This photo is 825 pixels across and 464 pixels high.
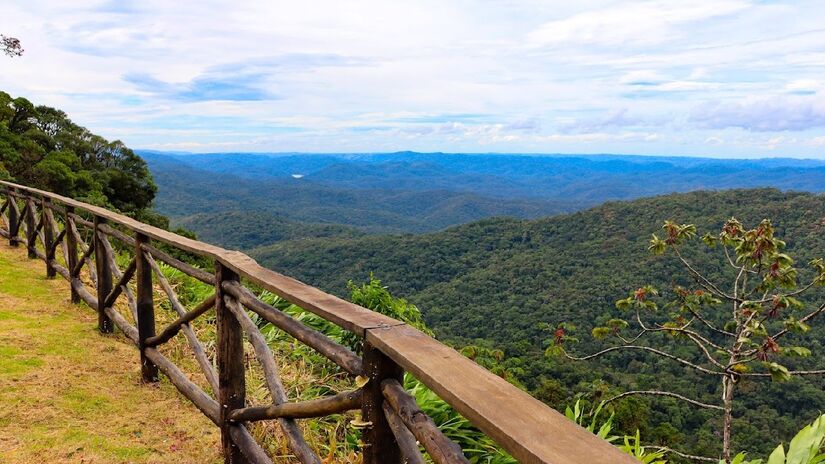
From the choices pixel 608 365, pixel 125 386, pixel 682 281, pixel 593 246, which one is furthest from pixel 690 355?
pixel 593 246

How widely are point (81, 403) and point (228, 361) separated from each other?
154 cm

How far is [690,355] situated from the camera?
25.0m

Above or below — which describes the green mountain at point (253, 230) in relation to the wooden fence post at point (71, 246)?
below

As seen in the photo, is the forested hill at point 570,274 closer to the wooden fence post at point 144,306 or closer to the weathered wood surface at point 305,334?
the wooden fence post at point 144,306

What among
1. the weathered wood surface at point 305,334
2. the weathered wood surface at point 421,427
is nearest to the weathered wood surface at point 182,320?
the weathered wood surface at point 305,334

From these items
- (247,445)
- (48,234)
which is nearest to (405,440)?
(247,445)

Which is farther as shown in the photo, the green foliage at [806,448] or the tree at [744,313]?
the tree at [744,313]

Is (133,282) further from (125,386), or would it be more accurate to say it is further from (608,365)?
(608,365)

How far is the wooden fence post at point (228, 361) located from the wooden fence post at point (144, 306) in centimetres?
130

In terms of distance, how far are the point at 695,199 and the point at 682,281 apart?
26.8 m

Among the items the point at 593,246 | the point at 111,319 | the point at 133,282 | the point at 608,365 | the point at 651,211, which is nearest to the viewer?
the point at 111,319

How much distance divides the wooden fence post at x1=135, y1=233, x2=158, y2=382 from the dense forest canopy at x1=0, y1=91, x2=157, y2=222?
1210 centimetres

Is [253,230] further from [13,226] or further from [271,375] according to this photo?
[271,375]

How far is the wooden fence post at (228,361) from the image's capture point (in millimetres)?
2891
